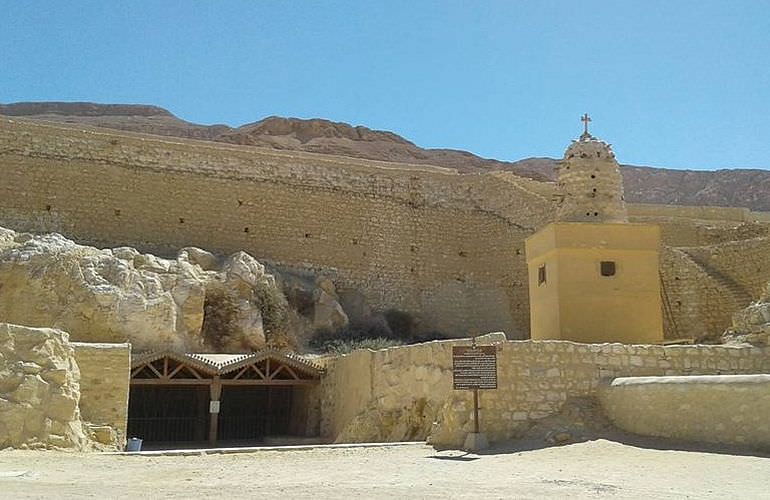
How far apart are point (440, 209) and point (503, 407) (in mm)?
20454

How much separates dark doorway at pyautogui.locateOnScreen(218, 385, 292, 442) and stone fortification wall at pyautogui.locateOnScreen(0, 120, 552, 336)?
618 centimetres

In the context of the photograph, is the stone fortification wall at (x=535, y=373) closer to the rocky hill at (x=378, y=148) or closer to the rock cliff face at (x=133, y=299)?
the rock cliff face at (x=133, y=299)

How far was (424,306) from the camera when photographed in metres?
29.7

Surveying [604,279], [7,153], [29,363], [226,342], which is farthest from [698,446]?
[7,153]

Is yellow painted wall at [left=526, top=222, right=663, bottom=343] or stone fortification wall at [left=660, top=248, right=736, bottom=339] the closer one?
yellow painted wall at [left=526, top=222, right=663, bottom=343]

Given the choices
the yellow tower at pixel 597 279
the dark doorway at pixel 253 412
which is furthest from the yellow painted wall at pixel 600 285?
the dark doorway at pixel 253 412

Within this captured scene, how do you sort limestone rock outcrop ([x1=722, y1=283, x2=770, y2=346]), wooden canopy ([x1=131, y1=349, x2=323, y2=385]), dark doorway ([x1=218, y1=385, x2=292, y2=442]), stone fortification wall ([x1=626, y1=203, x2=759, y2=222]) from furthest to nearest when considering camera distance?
1. stone fortification wall ([x1=626, y1=203, x2=759, y2=222])
2. dark doorway ([x1=218, y1=385, x2=292, y2=442])
3. wooden canopy ([x1=131, y1=349, x2=323, y2=385])
4. limestone rock outcrop ([x1=722, y1=283, x2=770, y2=346])

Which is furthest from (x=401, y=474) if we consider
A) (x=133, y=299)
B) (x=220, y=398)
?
(x=133, y=299)

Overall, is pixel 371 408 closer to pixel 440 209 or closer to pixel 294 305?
pixel 294 305

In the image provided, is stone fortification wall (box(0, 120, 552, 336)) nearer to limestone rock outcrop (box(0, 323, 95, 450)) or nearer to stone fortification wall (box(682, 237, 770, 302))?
stone fortification wall (box(682, 237, 770, 302))

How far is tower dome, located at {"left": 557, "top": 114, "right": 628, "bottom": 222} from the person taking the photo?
15.2 metres

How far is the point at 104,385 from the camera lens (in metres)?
13.2

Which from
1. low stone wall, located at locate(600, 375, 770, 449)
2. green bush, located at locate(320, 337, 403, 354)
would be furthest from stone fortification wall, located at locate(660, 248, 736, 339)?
low stone wall, located at locate(600, 375, 770, 449)

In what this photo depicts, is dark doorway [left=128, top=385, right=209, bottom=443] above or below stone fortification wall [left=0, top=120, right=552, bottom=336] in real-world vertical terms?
below
